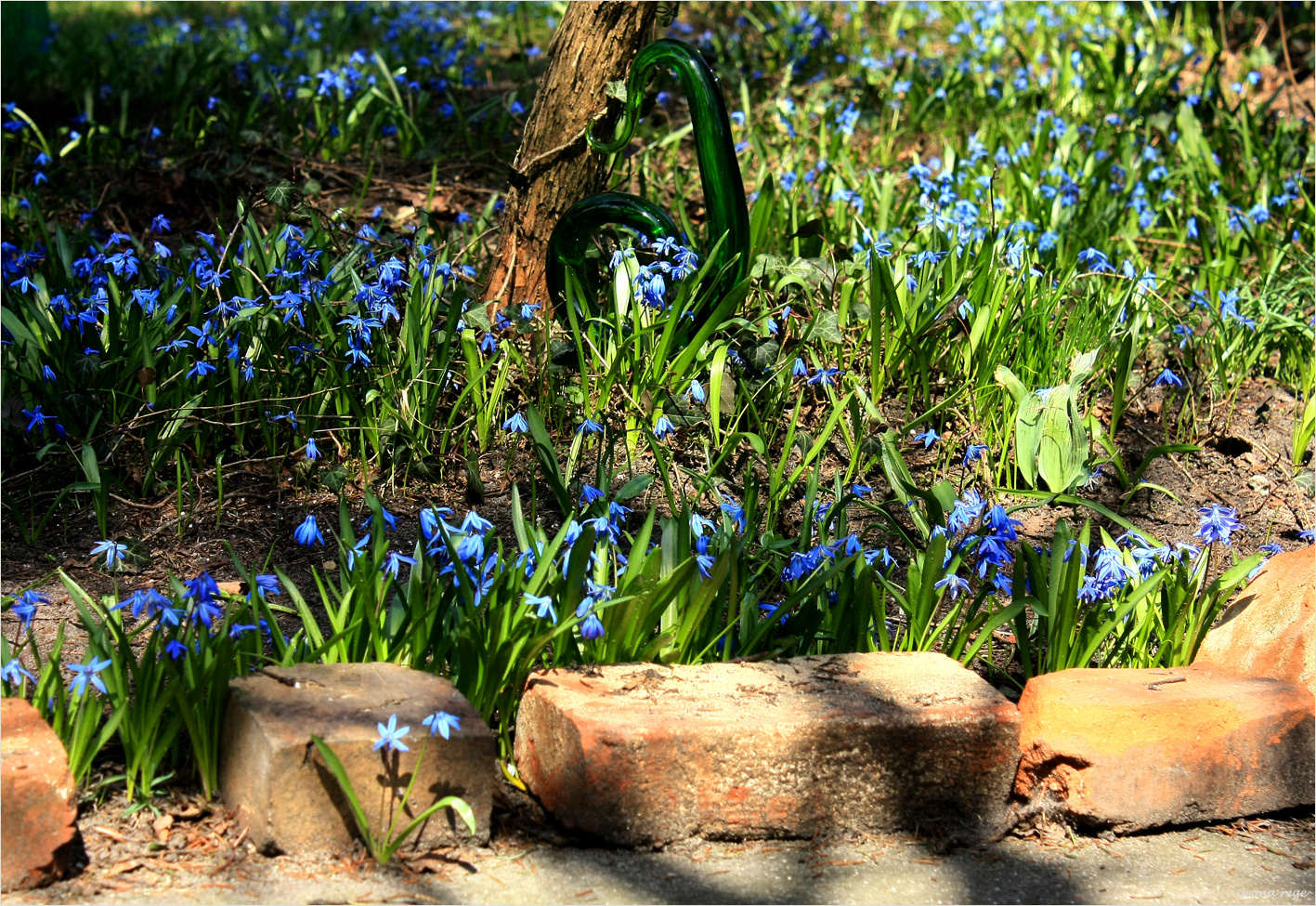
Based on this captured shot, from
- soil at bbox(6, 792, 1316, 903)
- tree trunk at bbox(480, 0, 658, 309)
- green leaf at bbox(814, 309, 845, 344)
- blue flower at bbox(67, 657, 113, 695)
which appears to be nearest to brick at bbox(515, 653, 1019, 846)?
soil at bbox(6, 792, 1316, 903)

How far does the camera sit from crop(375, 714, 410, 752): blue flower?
161 centimetres

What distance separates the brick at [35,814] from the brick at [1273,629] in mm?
1981

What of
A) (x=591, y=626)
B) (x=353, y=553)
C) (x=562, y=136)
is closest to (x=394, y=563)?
(x=353, y=553)

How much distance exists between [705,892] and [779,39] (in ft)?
16.2

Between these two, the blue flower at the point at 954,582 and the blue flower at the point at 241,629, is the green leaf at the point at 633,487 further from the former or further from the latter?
the blue flower at the point at 241,629

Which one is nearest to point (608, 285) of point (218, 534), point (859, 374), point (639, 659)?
point (859, 374)

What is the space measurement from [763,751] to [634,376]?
1.29 m

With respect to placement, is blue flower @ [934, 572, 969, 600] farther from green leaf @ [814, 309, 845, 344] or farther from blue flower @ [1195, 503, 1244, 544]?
green leaf @ [814, 309, 845, 344]

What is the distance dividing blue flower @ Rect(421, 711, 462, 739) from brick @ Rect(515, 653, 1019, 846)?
0.17m

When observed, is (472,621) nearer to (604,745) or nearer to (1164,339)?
(604,745)

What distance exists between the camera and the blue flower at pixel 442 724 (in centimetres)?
163

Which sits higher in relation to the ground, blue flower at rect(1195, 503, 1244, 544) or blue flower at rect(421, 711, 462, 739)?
blue flower at rect(1195, 503, 1244, 544)

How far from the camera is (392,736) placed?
5.27ft

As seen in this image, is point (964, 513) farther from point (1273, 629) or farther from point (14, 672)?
point (14, 672)
